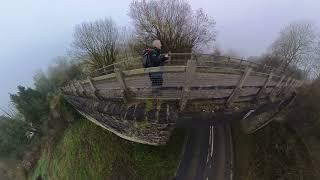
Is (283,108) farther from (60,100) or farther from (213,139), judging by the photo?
(60,100)

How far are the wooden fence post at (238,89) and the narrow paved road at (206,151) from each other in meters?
4.35

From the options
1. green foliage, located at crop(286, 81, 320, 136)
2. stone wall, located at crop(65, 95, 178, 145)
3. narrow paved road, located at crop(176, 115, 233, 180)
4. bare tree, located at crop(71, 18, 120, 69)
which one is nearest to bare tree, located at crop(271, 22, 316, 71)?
green foliage, located at crop(286, 81, 320, 136)

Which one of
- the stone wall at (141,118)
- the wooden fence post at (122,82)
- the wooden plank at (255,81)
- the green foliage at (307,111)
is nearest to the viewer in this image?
the wooden fence post at (122,82)

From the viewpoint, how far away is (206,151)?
23500mm

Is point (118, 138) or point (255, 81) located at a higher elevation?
point (255, 81)

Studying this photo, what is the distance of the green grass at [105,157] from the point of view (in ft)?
72.8

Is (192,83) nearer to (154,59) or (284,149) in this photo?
(154,59)

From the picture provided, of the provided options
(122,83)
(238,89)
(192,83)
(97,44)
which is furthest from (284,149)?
(97,44)

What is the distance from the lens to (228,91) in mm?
18406

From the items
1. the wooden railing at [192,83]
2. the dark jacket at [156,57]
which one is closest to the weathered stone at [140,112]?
the wooden railing at [192,83]

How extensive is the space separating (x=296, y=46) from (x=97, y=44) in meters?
20.5

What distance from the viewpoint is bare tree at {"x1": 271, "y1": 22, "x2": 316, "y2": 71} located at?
44125 mm

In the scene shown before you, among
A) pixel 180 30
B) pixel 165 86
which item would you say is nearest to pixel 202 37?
pixel 180 30

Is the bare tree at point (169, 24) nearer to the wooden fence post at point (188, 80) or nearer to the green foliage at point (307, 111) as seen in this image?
the green foliage at point (307, 111)
